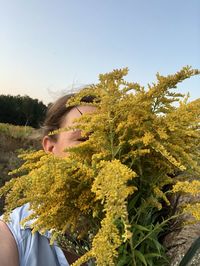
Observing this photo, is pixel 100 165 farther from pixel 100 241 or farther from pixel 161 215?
pixel 161 215

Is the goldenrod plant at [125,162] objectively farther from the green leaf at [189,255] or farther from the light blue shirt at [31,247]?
the light blue shirt at [31,247]

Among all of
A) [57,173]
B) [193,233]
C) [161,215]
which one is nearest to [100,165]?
[57,173]

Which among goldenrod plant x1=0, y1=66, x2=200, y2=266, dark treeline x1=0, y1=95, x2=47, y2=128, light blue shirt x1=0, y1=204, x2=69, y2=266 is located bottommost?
light blue shirt x1=0, y1=204, x2=69, y2=266

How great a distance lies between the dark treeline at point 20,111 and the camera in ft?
100

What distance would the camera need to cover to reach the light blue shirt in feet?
6.33

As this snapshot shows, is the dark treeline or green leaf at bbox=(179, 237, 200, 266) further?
the dark treeline

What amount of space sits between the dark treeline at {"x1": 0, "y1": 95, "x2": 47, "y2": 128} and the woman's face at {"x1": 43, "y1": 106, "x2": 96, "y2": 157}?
28091 mm

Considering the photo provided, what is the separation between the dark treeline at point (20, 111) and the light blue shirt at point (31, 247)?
2836 centimetres

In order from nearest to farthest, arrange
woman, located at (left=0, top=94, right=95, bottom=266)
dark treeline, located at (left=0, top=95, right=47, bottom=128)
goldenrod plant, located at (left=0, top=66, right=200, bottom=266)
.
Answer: goldenrod plant, located at (left=0, top=66, right=200, bottom=266)
woman, located at (left=0, top=94, right=95, bottom=266)
dark treeline, located at (left=0, top=95, right=47, bottom=128)

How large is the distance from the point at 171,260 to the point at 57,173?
1.83 ft

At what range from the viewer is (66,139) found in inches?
80.1

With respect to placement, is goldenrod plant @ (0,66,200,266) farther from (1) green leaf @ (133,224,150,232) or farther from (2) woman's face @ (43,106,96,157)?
(2) woman's face @ (43,106,96,157)

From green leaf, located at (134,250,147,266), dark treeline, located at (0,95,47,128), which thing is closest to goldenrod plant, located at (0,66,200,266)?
green leaf, located at (134,250,147,266)

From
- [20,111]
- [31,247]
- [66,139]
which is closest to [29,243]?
[31,247]
